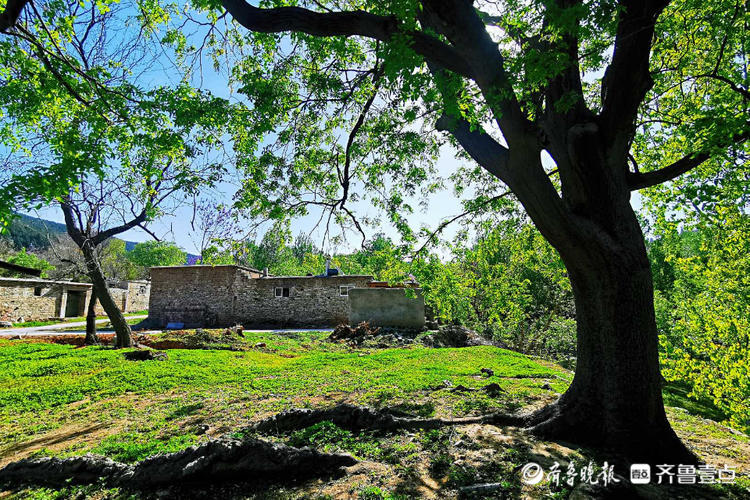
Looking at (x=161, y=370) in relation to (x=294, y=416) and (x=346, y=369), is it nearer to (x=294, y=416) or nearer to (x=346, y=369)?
(x=346, y=369)

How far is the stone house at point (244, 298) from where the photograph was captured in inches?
911

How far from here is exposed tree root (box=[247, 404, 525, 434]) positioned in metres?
4.08

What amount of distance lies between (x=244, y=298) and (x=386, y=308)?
11233 mm

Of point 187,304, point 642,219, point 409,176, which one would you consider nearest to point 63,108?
point 409,176

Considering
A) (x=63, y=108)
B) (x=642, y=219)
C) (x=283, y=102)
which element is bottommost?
(x=642, y=219)

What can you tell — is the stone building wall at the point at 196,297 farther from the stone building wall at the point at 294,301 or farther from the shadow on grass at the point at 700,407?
the shadow on grass at the point at 700,407

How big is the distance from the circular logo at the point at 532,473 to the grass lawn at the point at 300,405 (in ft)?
0.21

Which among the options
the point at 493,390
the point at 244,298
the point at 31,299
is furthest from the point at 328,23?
the point at 31,299

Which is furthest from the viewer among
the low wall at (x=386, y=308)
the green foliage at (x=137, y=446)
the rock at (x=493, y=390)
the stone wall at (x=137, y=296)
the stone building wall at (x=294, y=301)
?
the stone wall at (x=137, y=296)

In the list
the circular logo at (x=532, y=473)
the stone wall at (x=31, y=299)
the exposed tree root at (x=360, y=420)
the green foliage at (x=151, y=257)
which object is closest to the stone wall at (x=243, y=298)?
the stone wall at (x=31, y=299)

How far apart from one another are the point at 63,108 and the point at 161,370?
6.73 meters

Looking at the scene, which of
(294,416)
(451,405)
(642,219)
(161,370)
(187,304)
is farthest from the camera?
(187,304)

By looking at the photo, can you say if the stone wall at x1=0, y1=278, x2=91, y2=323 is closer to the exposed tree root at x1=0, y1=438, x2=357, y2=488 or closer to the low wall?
the low wall

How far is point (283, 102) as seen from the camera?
6.02 metres
